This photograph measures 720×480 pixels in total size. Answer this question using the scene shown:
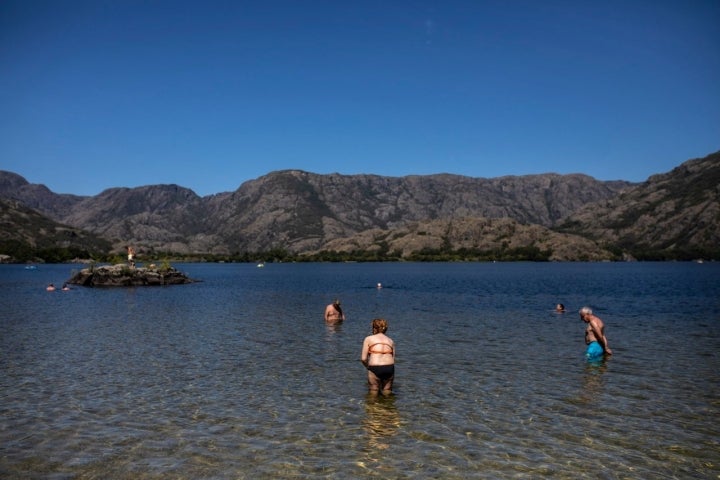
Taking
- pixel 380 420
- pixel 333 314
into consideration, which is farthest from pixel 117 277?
pixel 380 420

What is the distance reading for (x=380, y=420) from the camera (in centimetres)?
1919

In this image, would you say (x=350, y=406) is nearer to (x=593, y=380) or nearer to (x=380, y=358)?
(x=380, y=358)


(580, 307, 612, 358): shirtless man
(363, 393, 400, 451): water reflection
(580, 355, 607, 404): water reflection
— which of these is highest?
(580, 307, 612, 358): shirtless man

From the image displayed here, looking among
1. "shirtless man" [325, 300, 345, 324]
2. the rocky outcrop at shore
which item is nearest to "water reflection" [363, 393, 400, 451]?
"shirtless man" [325, 300, 345, 324]

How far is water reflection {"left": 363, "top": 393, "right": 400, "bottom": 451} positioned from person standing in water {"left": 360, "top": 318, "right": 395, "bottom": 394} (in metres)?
0.55

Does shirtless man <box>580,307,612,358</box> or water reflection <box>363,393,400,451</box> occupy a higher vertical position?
shirtless man <box>580,307,612,358</box>

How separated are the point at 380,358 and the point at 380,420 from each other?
3.48 metres

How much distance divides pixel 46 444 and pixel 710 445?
2069 cm

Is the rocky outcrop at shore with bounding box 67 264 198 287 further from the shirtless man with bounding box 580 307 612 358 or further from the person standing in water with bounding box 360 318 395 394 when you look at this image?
the shirtless man with bounding box 580 307 612 358

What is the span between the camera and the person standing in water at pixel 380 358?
2227 centimetres

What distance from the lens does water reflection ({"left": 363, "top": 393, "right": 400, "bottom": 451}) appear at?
17.0 meters

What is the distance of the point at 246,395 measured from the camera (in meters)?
22.9

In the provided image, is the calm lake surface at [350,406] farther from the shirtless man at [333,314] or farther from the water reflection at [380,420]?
the shirtless man at [333,314]

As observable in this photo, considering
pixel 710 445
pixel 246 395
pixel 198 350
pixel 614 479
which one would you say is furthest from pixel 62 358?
pixel 710 445
